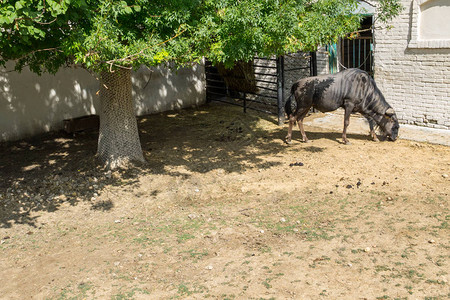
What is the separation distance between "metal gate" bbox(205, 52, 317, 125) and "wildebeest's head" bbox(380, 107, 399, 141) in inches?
98.2

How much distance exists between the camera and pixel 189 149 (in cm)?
1069

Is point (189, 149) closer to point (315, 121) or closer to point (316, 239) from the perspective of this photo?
point (315, 121)

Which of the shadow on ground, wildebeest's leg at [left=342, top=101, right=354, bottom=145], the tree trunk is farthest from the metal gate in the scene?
the tree trunk

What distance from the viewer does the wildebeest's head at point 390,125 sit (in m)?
10.6

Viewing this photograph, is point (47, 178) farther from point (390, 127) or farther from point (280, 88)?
point (390, 127)

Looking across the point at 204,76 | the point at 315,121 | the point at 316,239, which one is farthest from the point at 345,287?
the point at 204,76

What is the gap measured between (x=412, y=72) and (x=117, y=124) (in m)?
6.50

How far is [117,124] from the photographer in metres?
9.48

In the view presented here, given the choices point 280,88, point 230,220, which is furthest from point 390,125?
point 230,220

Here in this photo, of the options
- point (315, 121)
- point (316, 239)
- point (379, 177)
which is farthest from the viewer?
point (315, 121)

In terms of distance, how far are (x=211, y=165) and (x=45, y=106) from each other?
4.69 metres

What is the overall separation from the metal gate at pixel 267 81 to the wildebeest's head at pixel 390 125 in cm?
249

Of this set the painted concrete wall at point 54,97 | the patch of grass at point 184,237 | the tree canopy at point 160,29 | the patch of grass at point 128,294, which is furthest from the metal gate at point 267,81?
the patch of grass at point 128,294

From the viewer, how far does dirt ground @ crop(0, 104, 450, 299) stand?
5848 mm
